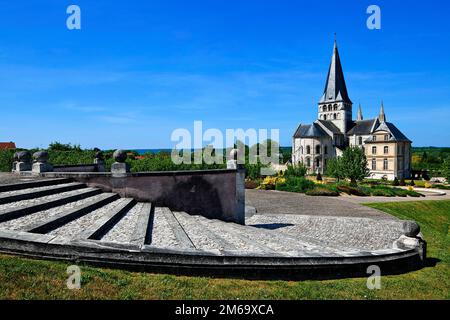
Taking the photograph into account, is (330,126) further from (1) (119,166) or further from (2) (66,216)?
(2) (66,216)

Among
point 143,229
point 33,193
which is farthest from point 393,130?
point 33,193

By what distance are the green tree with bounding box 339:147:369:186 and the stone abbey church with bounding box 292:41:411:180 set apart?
1278 centimetres

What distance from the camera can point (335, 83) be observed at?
67.4m

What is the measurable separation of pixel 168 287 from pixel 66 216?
346 cm

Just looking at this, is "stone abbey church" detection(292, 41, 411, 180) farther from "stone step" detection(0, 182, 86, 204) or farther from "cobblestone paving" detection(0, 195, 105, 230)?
"cobblestone paving" detection(0, 195, 105, 230)

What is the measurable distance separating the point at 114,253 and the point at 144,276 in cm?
63

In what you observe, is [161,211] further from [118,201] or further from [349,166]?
[349,166]

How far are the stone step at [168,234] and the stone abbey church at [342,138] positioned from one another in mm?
47632

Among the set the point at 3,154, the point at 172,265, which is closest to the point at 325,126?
the point at 3,154

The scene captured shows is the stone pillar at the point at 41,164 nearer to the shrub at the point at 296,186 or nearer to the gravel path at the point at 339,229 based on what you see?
the gravel path at the point at 339,229

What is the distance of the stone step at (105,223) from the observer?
6043mm

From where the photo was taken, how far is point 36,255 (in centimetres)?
504

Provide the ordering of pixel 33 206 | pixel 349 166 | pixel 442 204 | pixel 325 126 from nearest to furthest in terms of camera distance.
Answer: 1. pixel 33 206
2. pixel 442 204
3. pixel 349 166
4. pixel 325 126

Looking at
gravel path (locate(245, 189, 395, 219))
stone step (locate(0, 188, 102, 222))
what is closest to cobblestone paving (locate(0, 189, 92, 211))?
stone step (locate(0, 188, 102, 222))
